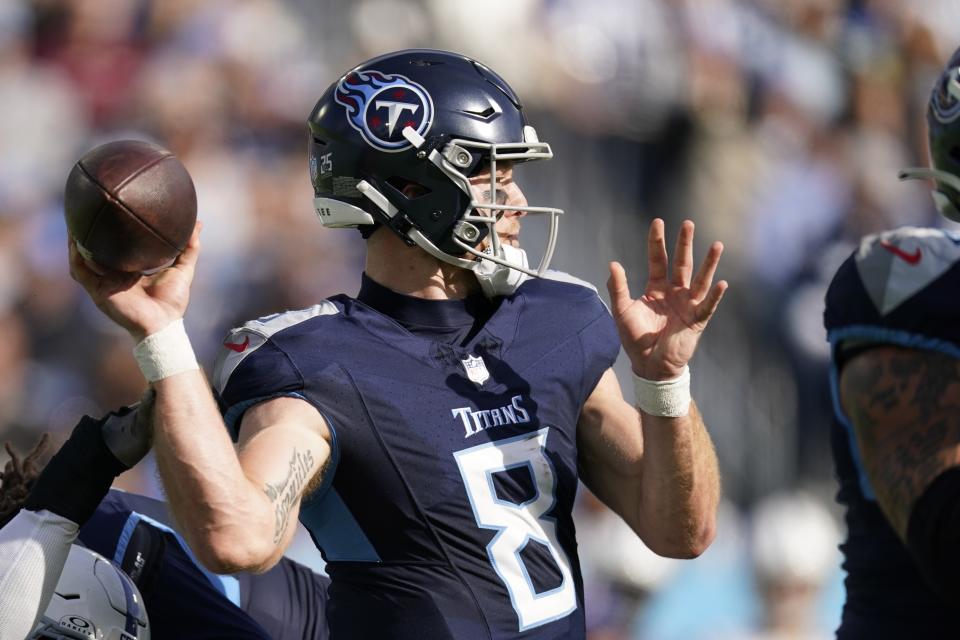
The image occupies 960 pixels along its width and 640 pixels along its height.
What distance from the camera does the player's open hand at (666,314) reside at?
2816 mm

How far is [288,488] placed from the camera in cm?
252

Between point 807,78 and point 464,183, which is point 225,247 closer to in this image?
point 464,183

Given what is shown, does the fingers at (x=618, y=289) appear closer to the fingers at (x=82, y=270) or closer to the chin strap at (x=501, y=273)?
the chin strap at (x=501, y=273)

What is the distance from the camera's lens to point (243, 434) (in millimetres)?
2705

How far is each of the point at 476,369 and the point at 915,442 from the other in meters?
1.12

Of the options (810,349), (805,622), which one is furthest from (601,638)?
(810,349)

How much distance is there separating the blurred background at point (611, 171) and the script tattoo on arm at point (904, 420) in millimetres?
3664

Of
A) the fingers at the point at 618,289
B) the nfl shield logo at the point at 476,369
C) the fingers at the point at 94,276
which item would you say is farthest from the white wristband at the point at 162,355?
the fingers at the point at 618,289

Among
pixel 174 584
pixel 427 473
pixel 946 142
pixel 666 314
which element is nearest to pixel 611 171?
pixel 666 314

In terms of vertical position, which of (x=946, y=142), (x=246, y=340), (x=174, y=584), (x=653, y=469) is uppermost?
(x=946, y=142)

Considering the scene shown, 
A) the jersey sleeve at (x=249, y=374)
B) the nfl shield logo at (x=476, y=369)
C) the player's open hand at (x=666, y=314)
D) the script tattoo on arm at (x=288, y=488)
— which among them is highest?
the player's open hand at (x=666, y=314)

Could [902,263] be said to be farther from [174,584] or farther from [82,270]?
[174,584]

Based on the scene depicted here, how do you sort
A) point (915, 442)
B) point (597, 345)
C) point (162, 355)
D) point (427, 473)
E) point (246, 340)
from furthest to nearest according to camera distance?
point (597, 345) < point (246, 340) < point (427, 473) < point (162, 355) < point (915, 442)

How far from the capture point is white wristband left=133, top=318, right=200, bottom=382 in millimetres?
2424
